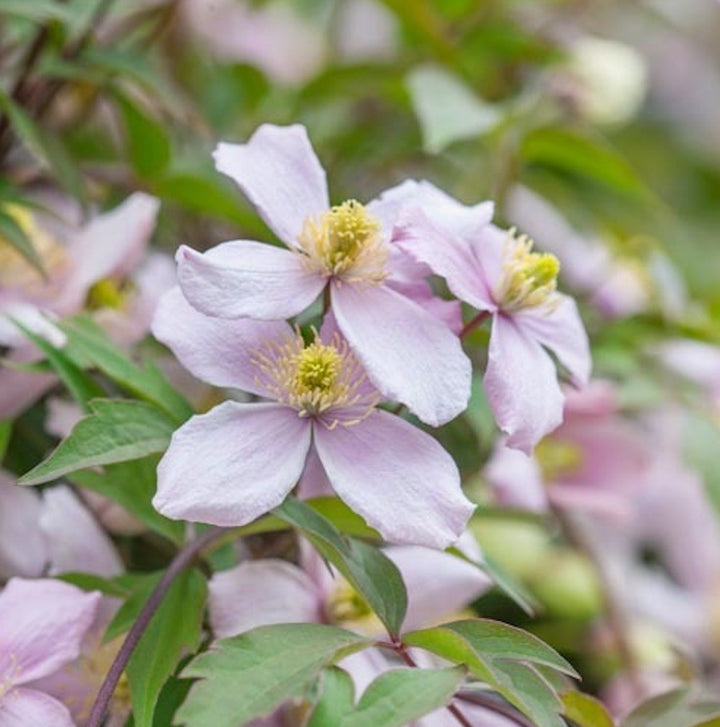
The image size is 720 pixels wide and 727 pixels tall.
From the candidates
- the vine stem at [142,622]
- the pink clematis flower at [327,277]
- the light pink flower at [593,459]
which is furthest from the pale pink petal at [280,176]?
the light pink flower at [593,459]

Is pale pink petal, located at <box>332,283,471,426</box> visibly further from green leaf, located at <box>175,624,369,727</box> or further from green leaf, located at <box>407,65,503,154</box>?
green leaf, located at <box>407,65,503,154</box>

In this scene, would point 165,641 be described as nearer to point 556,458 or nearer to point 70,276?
point 70,276

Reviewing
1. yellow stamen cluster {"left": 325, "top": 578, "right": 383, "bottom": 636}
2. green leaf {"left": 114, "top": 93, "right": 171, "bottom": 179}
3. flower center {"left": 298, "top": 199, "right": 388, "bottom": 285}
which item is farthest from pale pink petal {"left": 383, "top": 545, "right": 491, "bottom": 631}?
green leaf {"left": 114, "top": 93, "right": 171, "bottom": 179}

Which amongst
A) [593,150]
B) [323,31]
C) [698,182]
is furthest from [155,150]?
[698,182]

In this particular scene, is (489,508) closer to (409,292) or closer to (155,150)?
(409,292)

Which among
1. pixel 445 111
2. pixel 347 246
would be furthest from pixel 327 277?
pixel 445 111
